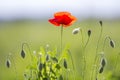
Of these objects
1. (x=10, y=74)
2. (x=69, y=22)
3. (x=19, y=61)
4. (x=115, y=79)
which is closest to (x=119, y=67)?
(x=115, y=79)

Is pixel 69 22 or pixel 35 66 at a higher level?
pixel 69 22

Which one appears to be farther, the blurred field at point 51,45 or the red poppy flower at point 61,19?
the blurred field at point 51,45

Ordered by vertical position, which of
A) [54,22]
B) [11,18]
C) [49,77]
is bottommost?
[49,77]

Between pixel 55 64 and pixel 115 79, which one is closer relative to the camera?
pixel 55 64

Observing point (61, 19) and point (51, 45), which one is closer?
point (61, 19)

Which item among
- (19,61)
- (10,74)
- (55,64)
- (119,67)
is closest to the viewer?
(55,64)

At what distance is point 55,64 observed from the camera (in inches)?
128

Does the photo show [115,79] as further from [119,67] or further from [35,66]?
[35,66]

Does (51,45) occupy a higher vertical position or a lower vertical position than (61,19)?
higher

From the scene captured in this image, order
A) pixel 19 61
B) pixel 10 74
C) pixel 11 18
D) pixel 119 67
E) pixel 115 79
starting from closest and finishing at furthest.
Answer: pixel 115 79, pixel 119 67, pixel 10 74, pixel 19 61, pixel 11 18

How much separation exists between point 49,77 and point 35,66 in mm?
102

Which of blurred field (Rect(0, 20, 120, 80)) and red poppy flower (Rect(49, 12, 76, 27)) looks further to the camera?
blurred field (Rect(0, 20, 120, 80))

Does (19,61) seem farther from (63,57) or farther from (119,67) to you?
(63,57)

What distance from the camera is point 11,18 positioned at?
92.0ft
